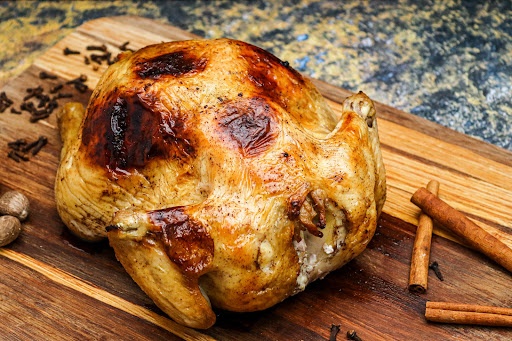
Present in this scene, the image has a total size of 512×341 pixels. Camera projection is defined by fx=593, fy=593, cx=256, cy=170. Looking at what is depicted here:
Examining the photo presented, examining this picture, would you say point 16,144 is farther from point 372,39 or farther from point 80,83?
point 372,39

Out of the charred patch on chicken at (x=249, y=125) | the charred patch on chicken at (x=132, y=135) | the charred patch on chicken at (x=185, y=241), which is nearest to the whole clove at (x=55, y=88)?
the charred patch on chicken at (x=132, y=135)

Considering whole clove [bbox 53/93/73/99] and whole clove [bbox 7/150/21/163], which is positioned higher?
whole clove [bbox 53/93/73/99]

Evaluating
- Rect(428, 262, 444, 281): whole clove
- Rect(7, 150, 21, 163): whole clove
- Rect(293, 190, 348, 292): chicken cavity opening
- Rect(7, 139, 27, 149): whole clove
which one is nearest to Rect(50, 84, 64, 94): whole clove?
Rect(7, 139, 27, 149): whole clove

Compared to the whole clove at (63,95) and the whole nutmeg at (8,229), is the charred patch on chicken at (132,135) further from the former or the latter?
the whole clove at (63,95)

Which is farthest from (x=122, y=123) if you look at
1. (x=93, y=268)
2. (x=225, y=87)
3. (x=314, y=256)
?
(x=314, y=256)

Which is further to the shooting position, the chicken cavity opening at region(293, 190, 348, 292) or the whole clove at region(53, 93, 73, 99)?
the whole clove at region(53, 93, 73, 99)

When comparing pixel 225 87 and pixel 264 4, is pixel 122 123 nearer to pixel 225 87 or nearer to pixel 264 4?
pixel 225 87

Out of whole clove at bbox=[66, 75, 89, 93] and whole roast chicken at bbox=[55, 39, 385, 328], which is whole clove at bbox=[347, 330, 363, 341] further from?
whole clove at bbox=[66, 75, 89, 93]

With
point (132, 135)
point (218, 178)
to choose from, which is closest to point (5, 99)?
point (132, 135)
